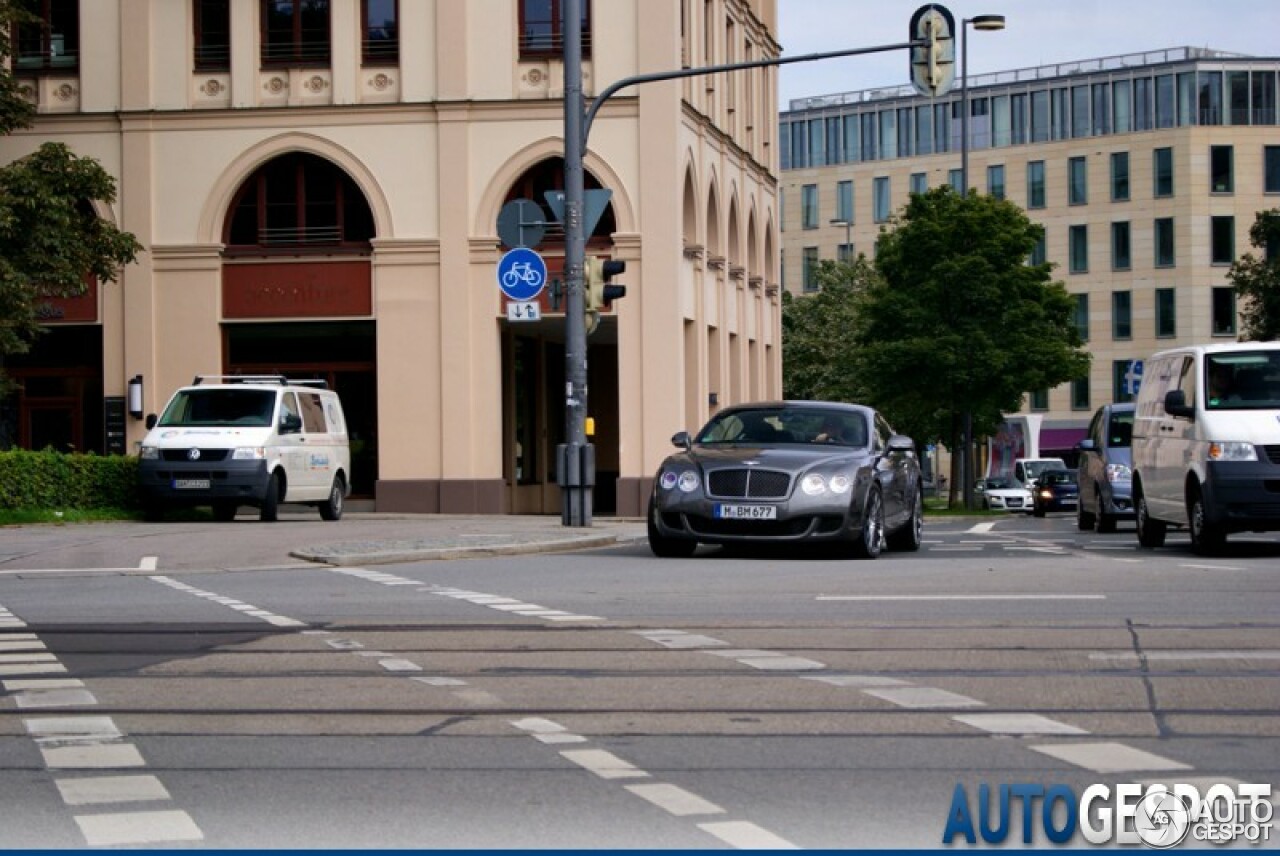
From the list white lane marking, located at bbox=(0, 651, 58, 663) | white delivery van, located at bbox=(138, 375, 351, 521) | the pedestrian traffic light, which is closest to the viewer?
white lane marking, located at bbox=(0, 651, 58, 663)

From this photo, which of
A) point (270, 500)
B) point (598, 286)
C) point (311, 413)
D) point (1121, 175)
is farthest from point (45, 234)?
point (1121, 175)

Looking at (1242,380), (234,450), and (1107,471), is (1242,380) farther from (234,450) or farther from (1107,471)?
(234,450)

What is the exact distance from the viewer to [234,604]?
14.8 m

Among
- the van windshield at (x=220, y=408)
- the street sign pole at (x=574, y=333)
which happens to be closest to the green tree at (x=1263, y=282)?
the van windshield at (x=220, y=408)

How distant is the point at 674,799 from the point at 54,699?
3747 mm

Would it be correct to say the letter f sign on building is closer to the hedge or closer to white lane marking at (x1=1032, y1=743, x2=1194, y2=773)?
the hedge

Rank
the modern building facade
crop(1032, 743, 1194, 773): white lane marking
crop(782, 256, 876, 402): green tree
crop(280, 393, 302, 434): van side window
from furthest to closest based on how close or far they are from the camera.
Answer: the modern building facade < crop(782, 256, 876, 402): green tree < crop(280, 393, 302, 434): van side window < crop(1032, 743, 1194, 773): white lane marking

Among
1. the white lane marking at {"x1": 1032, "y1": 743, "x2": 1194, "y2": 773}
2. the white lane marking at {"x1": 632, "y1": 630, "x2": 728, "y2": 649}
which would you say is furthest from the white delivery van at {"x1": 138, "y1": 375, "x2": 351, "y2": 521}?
the white lane marking at {"x1": 1032, "y1": 743, "x2": 1194, "y2": 773}

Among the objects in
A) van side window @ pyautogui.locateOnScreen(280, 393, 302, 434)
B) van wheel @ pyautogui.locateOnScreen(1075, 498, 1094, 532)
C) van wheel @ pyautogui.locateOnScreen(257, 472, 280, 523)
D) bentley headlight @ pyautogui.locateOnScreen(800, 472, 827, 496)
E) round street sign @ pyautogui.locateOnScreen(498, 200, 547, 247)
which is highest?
round street sign @ pyautogui.locateOnScreen(498, 200, 547, 247)

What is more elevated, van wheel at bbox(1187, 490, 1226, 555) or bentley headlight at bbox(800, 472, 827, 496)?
bentley headlight at bbox(800, 472, 827, 496)

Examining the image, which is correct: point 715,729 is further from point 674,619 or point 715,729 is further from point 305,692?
point 674,619

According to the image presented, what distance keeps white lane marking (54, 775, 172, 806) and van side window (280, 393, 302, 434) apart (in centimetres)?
2379

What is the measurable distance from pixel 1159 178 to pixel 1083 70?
21.5ft

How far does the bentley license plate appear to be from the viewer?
19578 millimetres
